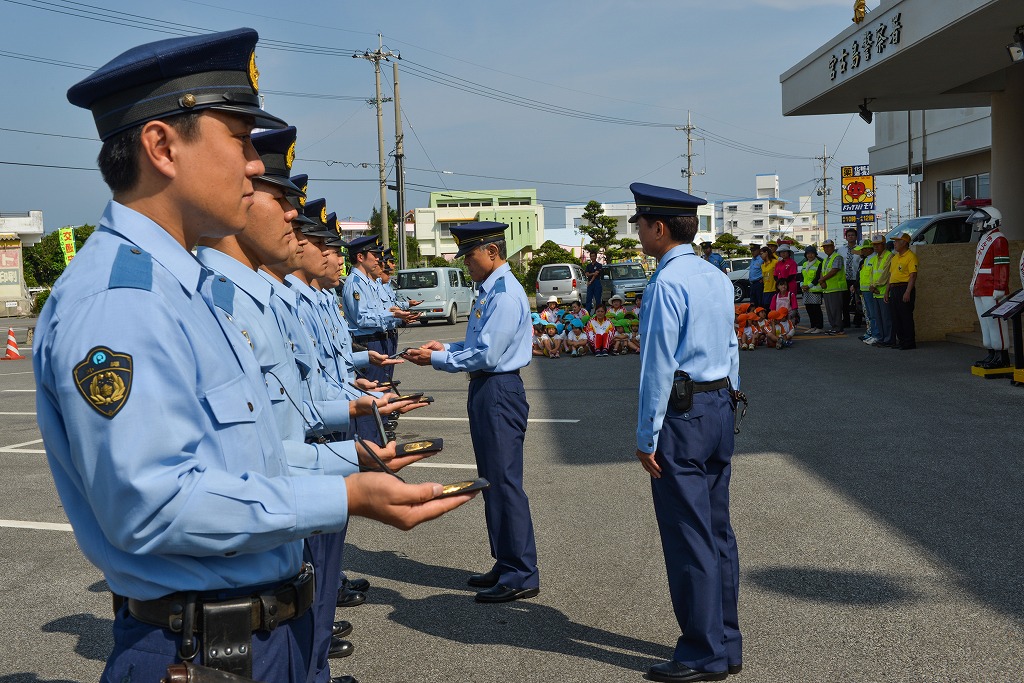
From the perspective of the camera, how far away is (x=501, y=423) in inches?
216

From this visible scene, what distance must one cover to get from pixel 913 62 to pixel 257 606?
1478cm

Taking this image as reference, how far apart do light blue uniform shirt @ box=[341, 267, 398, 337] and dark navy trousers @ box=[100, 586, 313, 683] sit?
A: 9.13 meters

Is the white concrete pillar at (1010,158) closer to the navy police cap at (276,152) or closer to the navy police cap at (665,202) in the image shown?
the navy police cap at (665,202)

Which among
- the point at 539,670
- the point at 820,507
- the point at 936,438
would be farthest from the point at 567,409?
the point at 539,670

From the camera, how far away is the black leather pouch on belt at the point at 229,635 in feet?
6.00

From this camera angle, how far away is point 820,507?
267 inches

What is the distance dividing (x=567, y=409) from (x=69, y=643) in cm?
784

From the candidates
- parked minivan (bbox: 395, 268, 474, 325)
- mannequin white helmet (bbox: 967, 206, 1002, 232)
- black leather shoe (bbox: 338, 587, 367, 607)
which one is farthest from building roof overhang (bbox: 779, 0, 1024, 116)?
parked minivan (bbox: 395, 268, 474, 325)

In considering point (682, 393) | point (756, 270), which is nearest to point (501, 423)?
point (682, 393)

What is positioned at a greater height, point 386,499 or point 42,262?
point 42,262

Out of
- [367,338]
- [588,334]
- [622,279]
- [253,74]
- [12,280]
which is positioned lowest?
[588,334]

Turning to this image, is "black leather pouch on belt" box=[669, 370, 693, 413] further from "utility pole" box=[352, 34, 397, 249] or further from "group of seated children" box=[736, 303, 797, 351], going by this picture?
"utility pole" box=[352, 34, 397, 249]

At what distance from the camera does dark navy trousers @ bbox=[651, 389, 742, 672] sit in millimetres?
4152

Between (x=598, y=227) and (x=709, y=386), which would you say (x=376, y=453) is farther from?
(x=598, y=227)
